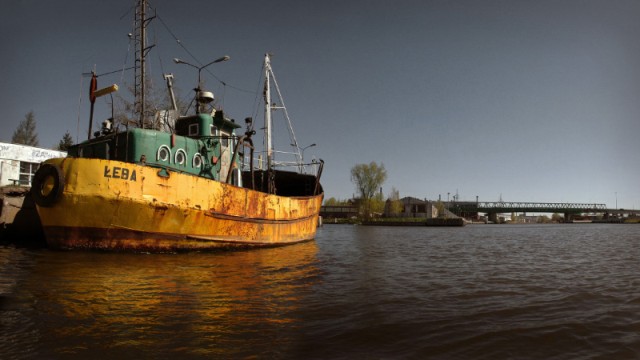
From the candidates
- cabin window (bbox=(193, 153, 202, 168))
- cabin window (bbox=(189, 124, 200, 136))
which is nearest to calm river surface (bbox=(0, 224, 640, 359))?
cabin window (bbox=(193, 153, 202, 168))

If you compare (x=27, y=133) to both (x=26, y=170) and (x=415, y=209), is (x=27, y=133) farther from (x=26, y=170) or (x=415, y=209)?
(x=415, y=209)

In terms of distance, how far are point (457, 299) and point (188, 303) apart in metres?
3.98

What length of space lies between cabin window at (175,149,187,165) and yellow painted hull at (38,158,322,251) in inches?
61.6

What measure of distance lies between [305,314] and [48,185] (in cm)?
913

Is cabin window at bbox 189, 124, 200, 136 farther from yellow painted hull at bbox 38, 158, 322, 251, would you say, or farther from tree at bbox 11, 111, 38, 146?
tree at bbox 11, 111, 38, 146

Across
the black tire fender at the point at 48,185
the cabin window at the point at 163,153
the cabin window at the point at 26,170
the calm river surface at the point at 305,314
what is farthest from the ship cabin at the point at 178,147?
the cabin window at the point at 26,170

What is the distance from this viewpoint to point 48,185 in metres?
9.86

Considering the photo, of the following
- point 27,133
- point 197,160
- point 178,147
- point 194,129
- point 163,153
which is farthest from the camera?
point 27,133

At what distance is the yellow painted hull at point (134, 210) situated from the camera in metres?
9.72

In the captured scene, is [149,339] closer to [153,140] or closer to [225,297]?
[225,297]

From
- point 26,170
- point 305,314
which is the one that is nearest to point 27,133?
point 26,170

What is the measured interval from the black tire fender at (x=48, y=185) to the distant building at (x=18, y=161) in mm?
12567

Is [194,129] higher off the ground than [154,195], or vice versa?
[194,129]

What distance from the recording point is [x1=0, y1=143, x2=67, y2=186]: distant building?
2066 centimetres
